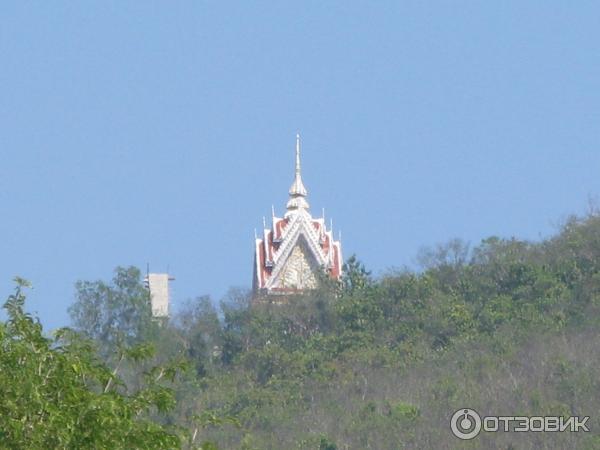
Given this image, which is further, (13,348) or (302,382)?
(302,382)

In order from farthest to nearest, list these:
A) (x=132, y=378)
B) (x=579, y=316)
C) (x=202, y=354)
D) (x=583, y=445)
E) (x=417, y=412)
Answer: (x=202, y=354), (x=579, y=316), (x=132, y=378), (x=417, y=412), (x=583, y=445)

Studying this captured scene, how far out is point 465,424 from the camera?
38062mm

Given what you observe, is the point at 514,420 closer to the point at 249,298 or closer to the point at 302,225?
the point at 249,298

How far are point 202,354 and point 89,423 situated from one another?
112 ft

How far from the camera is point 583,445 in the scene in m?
36.1

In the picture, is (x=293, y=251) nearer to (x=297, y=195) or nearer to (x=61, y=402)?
(x=297, y=195)

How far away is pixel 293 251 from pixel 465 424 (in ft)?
79.3

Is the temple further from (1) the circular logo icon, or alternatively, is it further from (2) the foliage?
(1) the circular logo icon

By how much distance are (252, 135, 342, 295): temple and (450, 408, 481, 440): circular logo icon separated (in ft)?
68.8

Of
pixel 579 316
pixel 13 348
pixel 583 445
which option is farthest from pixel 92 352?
pixel 579 316

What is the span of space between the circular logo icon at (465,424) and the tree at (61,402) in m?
20.2

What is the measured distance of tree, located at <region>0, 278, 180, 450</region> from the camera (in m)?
16.4

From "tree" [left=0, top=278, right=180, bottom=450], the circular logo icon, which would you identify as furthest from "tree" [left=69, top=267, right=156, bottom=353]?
"tree" [left=0, top=278, right=180, bottom=450]

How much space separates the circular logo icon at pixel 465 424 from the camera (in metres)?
37.5
